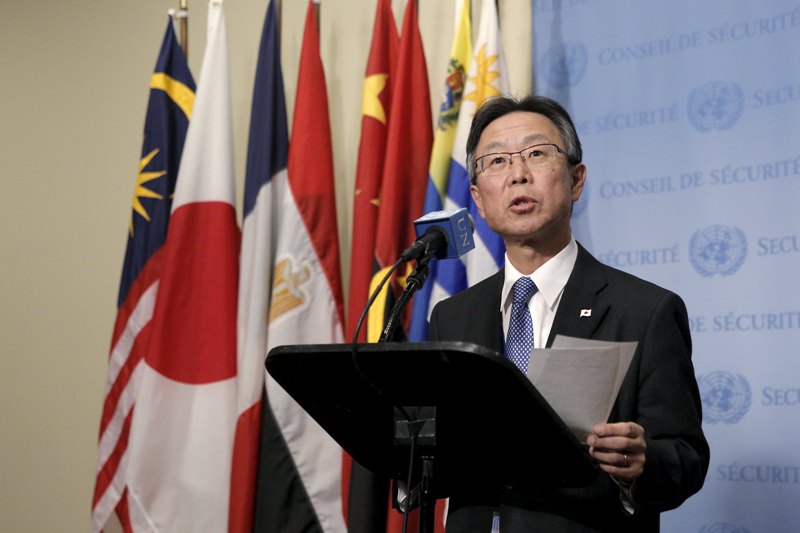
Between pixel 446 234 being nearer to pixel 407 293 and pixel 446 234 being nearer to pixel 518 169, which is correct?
pixel 407 293

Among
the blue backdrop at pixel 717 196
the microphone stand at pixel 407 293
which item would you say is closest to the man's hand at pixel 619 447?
the microphone stand at pixel 407 293

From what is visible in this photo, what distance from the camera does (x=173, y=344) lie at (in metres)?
3.64

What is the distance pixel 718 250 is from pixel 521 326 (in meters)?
1.26

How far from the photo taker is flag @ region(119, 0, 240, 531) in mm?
3535

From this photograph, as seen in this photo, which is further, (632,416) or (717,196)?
(717,196)

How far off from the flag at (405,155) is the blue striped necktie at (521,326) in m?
1.30

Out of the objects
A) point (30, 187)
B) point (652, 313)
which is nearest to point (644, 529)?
point (652, 313)

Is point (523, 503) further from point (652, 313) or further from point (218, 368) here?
point (218, 368)

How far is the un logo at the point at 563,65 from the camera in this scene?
11.2ft

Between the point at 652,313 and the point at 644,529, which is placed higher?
the point at 652,313

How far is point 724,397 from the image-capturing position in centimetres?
294

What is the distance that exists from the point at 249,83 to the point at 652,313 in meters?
2.81

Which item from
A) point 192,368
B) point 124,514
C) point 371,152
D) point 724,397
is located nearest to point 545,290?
point 724,397

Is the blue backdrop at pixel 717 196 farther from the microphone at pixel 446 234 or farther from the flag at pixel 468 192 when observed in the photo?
the microphone at pixel 446 234
